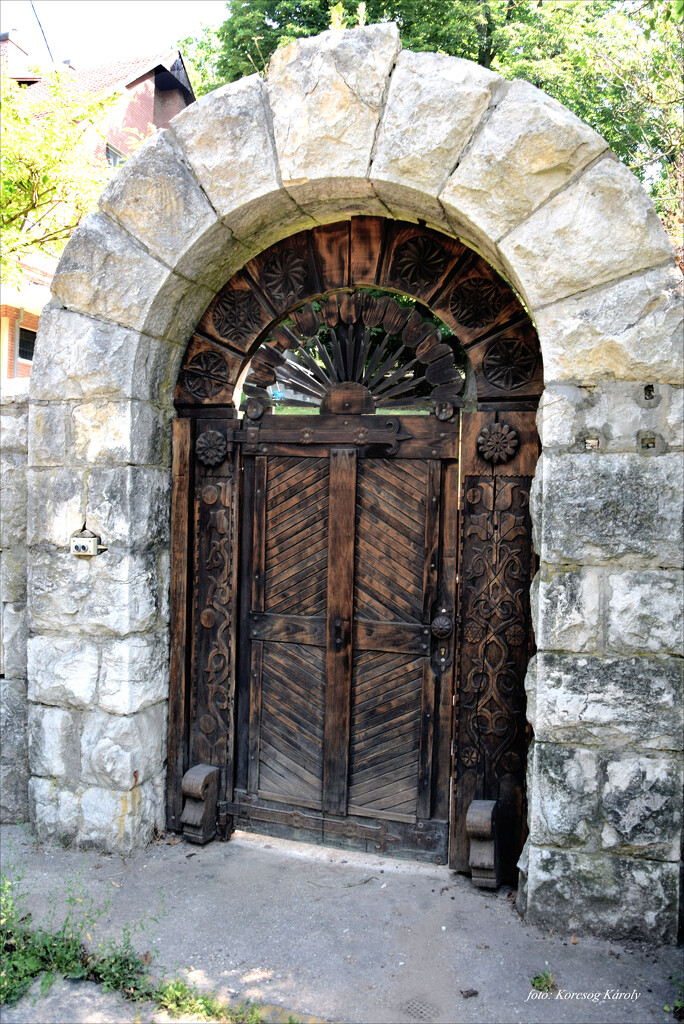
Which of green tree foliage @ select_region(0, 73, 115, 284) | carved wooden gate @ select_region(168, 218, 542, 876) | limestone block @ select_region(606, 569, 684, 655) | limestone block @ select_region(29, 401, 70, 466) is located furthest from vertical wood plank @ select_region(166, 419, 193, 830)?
green tree foliage @ select_region(0, 73, 115, 284)

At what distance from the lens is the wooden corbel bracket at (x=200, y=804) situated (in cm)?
353

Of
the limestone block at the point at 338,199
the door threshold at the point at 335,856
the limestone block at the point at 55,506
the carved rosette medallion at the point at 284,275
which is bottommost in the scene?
the door threshold at the point at 335,856

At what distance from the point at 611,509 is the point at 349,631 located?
4.26ft

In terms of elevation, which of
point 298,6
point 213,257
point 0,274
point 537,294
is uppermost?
point 298,6

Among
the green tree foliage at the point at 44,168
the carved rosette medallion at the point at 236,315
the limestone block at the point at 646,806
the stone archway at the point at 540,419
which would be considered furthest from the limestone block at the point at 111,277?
the green tree foliage at the point at 44,168

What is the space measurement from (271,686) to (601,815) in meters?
1.56

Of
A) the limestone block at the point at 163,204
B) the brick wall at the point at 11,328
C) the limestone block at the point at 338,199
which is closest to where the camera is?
the limestone block at the point at 338,199

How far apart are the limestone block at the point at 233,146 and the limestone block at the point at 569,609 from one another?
1.96m

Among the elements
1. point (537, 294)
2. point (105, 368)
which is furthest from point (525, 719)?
point (105, 368)

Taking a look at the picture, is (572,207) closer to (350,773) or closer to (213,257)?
(213,257)

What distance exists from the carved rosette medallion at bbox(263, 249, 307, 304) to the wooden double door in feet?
1.89

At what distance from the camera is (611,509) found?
278cm

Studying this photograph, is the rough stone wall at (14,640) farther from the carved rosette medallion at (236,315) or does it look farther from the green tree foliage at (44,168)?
the green tree foliage at (44,168)

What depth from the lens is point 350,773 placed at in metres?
3.51
